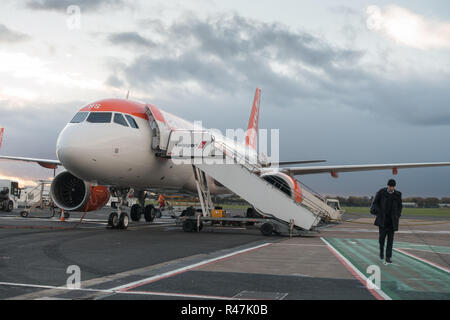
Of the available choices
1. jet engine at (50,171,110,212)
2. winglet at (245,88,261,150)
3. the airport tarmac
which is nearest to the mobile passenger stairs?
the airport tarmac

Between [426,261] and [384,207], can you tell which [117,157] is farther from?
[426,261]

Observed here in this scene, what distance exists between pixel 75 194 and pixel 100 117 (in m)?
5.42

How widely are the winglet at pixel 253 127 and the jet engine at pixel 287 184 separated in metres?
11.7

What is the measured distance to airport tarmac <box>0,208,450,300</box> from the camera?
5043 millimetres

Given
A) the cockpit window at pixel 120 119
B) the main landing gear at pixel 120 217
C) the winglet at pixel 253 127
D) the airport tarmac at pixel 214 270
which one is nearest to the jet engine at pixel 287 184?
the airport tarmac at pixel 214 270

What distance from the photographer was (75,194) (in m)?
16.8

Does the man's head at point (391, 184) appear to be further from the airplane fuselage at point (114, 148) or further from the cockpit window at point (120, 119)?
the cockpit window at point (120, 119)

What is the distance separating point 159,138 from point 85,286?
8435 millimetres

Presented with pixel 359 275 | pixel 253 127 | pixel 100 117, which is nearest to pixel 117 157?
pixel 100 117

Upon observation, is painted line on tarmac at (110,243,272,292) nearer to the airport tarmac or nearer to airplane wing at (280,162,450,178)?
the airport tarmac

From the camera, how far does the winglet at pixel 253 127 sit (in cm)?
2858

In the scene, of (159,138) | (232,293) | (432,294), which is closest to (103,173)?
(159,138)

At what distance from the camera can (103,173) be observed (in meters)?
12.3
